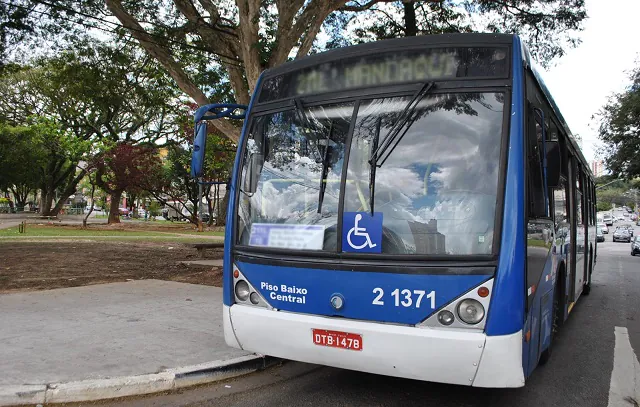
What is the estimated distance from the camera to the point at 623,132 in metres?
27.2

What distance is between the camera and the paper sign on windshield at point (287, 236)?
401 centimetres

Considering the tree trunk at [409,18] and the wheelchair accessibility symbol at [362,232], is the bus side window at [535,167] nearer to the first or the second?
the wheelchair accessibility symbol at [362,232]

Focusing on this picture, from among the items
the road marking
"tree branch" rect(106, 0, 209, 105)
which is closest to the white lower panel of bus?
the road marking

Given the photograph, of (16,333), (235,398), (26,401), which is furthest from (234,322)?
(16,333)

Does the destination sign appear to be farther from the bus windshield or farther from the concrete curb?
the concrete curb

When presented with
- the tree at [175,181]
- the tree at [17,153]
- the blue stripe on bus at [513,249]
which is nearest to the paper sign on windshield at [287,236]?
the blue stripe on bus at [513,249]

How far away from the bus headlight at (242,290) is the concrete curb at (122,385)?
0.99 m

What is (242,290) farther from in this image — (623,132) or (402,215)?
(623,132)

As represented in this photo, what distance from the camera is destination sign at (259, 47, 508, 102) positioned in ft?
12.7

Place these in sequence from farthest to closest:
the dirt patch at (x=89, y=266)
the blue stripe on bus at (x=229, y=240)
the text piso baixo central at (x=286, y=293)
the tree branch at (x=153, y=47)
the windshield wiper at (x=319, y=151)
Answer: the tree branch at (x=153, y=47) → the dirt patch at (x=89, y=266) → the blue stripe on bus at (x=229, y=240) → the windshield wiper at (x=319, y=151) → the text piso baixo central at (x=286, y=293)

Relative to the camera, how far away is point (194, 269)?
13.2 metres

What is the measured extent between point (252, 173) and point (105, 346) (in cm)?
267

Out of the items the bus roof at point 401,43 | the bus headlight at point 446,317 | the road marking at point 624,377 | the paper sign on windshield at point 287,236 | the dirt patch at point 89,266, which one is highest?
the bus roof at point 401,43

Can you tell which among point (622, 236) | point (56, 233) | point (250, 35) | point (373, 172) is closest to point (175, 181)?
point (56, 233)
